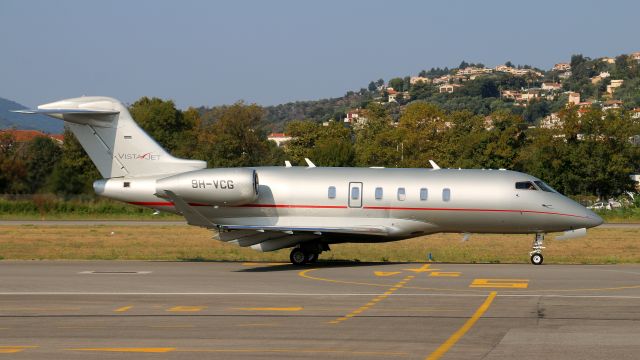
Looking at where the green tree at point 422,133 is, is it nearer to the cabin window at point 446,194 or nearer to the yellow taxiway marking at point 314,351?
the cabin window at point 446,194

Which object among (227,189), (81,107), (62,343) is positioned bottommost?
(62,343)

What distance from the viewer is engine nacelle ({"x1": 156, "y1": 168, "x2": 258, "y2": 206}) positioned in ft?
103

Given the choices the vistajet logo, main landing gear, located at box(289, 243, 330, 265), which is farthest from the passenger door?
the vistajet logo

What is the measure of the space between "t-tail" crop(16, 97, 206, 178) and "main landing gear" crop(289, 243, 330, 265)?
447cm

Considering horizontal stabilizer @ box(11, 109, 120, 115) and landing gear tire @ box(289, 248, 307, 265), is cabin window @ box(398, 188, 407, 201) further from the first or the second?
horizontal stabilizer @ box(11, 109, 120, 115)

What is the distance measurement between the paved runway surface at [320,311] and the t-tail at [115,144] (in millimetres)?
3654

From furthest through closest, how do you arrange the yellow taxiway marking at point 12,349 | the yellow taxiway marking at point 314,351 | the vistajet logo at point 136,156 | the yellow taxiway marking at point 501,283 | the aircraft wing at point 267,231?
the vistajet logo at point 136,156, the aircraft wing at point 267,231, the yellow taxiway marking at point 501,283, the yellow taxiway marking at point 12,349, the yellow taxiway marking at point 314,351

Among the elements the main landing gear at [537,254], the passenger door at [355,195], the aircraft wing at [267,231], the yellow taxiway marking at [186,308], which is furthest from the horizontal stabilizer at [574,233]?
the yellow taxiway marking at [186,308]

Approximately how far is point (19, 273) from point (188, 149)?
63.9 m

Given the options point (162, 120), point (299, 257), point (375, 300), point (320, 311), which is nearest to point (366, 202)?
point (299, 257)

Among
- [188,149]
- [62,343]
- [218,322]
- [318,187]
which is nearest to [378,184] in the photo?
[318,187]

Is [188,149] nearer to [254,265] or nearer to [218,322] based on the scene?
[254,265]

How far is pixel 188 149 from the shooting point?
92062 mm

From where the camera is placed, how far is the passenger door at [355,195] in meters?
31.7
